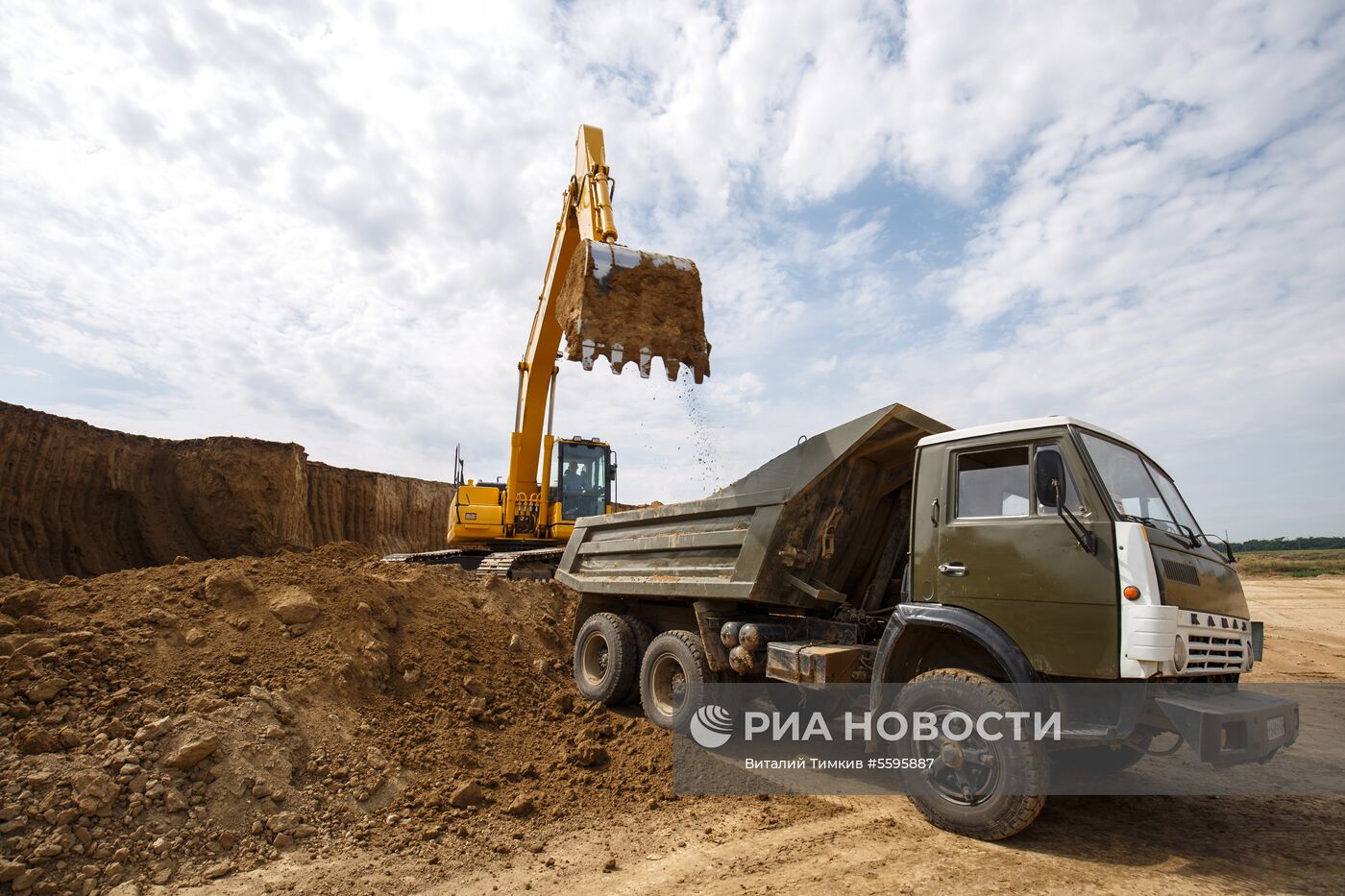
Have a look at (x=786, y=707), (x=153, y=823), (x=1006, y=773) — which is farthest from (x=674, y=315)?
(x=153, y=823)

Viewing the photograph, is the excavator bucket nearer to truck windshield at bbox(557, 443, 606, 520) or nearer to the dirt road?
the dirt road

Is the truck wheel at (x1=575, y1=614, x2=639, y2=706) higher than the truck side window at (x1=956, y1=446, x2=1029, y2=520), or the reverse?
the truck side window at (x1=956, y1=446, x2=1029, y2=520)

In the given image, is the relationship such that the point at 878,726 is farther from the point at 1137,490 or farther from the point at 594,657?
the point at 594,657

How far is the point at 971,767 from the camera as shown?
4.02 meters

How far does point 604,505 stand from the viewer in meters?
13.0

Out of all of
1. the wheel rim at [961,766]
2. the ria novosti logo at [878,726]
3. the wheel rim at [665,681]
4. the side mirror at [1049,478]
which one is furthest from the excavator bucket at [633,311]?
the wheel rim at [961,766]

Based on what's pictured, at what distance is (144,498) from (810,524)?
20.3 metres

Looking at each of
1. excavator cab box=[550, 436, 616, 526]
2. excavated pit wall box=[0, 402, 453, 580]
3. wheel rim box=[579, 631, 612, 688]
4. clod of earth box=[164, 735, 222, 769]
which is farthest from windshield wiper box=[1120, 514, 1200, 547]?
excavated pit wall box=[0, 402, 453, 580]

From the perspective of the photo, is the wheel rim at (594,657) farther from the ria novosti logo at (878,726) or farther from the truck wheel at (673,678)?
the ria novosti logo at (878,726)

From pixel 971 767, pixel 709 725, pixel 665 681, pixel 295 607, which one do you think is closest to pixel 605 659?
pixel 665 681

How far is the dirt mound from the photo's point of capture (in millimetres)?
3918

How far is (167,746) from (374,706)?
1.56 meters

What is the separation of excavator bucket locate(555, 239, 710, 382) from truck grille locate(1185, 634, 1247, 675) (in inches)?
190

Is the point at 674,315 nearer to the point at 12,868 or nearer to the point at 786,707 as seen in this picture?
the point at 786,707
